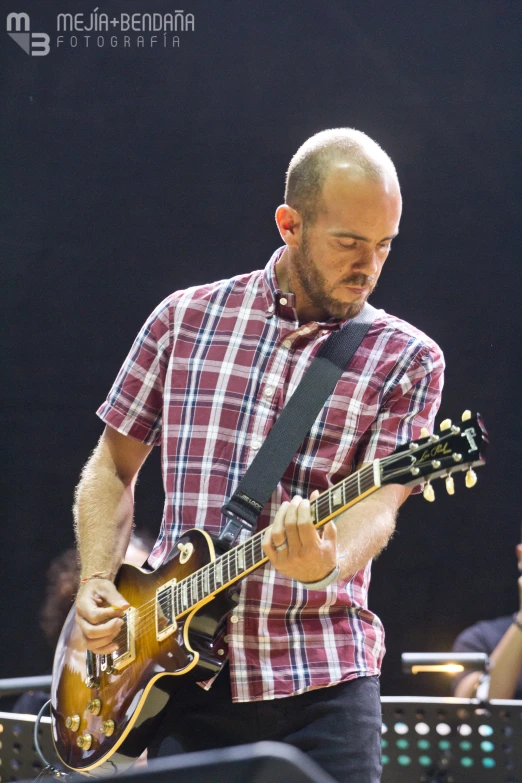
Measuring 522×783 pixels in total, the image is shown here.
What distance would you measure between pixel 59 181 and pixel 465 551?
2.34 m

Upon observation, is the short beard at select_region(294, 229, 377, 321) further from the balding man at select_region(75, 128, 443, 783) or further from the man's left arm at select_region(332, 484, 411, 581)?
the man's left arm at select_region(332, 484, 411, 581)

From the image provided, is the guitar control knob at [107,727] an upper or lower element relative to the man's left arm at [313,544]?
lower

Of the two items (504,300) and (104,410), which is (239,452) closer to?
(104,410)

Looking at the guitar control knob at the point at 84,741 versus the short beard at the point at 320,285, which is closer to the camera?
the guitar control knob at the point at 84,741

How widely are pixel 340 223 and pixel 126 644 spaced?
1096 mm

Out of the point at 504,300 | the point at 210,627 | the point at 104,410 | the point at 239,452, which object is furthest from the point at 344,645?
the point at 504,300

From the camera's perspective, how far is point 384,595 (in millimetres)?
3998

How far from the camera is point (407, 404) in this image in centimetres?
228

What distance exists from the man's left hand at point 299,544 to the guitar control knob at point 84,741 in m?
0.67

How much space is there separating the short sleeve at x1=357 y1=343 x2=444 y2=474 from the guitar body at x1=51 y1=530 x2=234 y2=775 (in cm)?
45

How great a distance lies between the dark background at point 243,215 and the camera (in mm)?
3957
